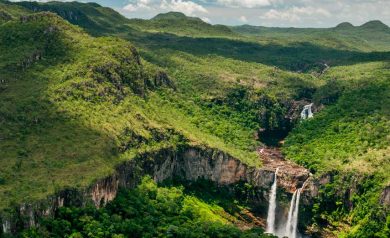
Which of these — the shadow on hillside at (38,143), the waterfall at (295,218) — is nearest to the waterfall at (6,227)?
the shadow on hillside at (38,143)

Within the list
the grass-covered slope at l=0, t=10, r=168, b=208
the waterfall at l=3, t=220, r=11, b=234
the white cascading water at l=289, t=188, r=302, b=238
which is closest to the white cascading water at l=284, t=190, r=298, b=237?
the white cascading water at l=289, t=188, r=302, b=238

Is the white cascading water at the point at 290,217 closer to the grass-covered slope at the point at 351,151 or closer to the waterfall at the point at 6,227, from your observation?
the grass-covered slope at the point at 351,151

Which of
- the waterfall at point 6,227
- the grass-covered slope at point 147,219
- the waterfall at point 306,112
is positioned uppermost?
the waterfall at point 306,112

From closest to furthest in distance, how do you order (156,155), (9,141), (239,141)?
(9,141), (156,155), (239,141)

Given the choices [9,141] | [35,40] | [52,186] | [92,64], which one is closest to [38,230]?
[52,186]

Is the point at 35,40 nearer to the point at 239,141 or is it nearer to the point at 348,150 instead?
the point at 239,141

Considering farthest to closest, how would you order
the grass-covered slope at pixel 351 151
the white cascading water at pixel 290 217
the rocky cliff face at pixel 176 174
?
1. the white cascading water at pixel 290 217
2. the grass-covered slope at pixel 351 151
3. the rocky cliff face at pixel 176 174
